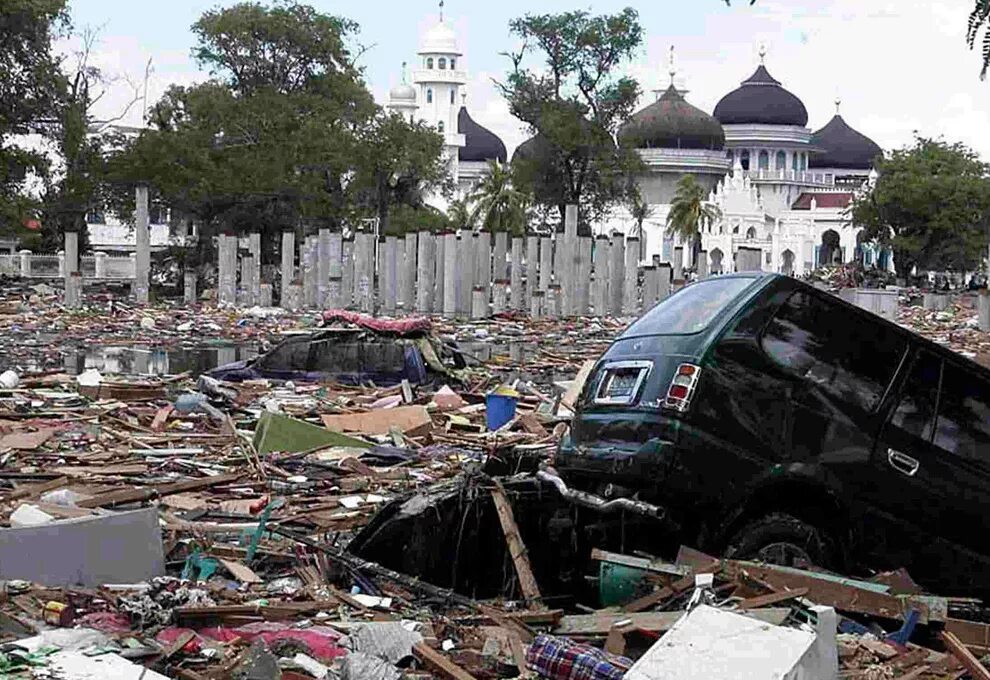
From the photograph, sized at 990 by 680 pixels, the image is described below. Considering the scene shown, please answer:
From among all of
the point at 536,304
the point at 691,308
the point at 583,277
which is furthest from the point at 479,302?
the point at 691,308

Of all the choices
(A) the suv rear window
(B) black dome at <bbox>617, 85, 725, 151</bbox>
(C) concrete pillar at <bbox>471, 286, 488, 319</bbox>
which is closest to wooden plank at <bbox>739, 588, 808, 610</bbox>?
(A) the suv rear window

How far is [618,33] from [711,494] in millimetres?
57303

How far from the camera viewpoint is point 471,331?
3634 cm

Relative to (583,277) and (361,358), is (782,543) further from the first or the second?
(583,277)

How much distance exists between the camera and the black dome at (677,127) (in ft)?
321

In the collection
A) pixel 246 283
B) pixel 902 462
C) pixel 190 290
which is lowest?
pixel 190 290

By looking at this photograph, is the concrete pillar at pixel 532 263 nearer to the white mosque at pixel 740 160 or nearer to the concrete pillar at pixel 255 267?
the concrete pillar at pixel 255 267

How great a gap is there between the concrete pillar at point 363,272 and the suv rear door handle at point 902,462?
4044 cm

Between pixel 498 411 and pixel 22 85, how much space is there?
43.9 metres

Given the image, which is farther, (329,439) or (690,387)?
(329,439)

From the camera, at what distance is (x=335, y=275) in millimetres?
48031

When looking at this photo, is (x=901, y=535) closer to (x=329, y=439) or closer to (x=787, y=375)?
(x=787, y=375)

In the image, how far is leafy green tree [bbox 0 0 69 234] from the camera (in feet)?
176

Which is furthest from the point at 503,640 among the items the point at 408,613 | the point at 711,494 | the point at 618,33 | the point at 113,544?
the point at 618,33
